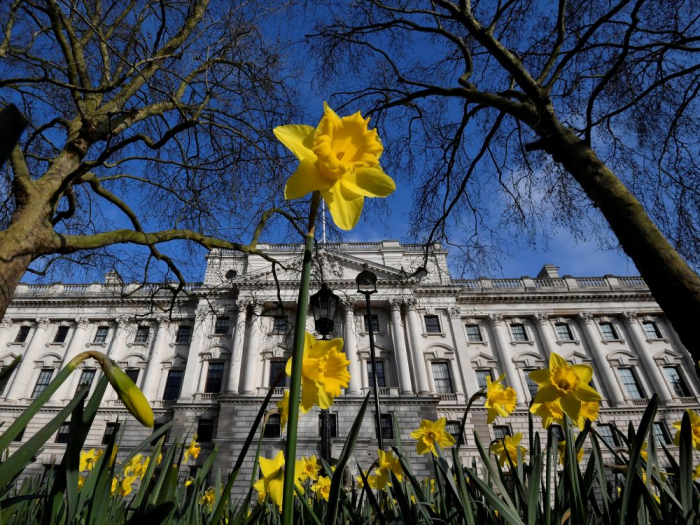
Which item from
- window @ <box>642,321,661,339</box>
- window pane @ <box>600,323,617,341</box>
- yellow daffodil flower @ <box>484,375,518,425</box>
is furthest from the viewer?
window pane @ <box>600,323,617,341</box>

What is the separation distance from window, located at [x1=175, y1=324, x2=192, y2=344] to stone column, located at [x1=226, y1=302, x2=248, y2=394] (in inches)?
128

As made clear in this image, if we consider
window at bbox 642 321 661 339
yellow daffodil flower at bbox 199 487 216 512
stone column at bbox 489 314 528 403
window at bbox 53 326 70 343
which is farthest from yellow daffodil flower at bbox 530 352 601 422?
window at bbox 53 326 70 343

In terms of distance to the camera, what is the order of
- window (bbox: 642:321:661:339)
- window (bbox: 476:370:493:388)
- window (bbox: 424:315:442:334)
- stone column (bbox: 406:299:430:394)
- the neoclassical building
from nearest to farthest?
the neoclassical building
stone column (bbox: 406:299:430:394)
window (bbox: 476:370:493:388)
window (bbox: 642:321:661:339)
window (bbox: 424:315:442:334)

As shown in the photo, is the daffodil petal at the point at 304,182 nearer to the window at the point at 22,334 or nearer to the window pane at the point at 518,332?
the window pane at the point at 518,332

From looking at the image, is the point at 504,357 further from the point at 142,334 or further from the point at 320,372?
the point at 320,372

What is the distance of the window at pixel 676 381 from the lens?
21.4 metres

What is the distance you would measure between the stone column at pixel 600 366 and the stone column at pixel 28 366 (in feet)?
108

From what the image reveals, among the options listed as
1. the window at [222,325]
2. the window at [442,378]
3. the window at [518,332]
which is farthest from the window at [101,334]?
the window at [518,332]

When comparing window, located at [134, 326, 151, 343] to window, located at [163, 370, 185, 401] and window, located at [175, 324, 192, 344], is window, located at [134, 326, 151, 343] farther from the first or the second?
window, located at [163, 370, 185, 401]

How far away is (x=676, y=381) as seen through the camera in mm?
21656

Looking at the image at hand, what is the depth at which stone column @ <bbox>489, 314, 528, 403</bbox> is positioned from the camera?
21.3 meters

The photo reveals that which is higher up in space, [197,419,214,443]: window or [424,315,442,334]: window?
[424,315,442,334]: window

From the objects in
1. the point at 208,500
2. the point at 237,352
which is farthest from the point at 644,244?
the point at 237,352

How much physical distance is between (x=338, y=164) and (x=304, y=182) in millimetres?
78
